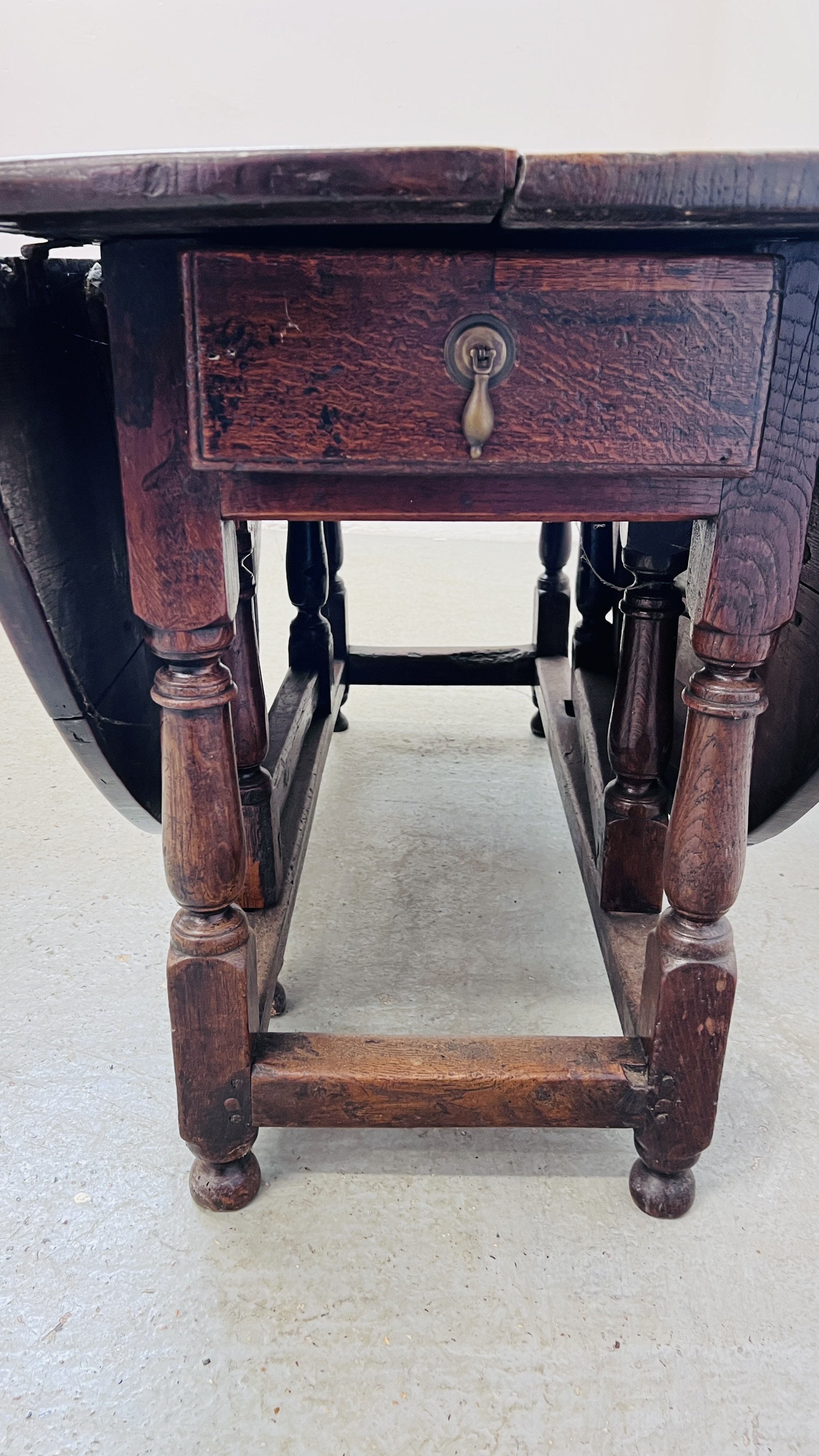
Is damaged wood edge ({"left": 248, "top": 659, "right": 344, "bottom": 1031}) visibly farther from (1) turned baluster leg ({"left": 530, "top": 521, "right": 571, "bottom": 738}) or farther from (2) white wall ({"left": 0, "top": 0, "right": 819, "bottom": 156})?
(2) white wall ({"left": 0, "top": 0, "right": 819, "bottom": 156})

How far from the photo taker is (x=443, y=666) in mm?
2053

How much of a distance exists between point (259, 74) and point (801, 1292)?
3932 mm

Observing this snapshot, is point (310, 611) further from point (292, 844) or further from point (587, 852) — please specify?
point (587, 852)

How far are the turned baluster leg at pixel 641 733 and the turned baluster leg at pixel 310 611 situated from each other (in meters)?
0.67

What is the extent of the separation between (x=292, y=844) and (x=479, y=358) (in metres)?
0.80

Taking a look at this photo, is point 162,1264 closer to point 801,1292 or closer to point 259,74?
point 801,1292

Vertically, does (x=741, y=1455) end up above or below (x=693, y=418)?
below

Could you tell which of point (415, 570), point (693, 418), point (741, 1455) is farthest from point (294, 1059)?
point (415, 570)

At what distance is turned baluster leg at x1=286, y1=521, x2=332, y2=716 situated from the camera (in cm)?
177

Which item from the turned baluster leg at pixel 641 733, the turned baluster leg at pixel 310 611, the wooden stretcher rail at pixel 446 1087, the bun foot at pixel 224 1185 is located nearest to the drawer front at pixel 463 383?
the turned baluster leg at pixel 641 733

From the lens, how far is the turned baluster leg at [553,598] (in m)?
2.01

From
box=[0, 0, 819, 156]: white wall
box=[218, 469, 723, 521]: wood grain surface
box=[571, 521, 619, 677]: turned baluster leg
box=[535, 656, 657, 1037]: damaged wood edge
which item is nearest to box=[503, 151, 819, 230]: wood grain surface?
box=[218, 469, 723, 521]: wood grain surface

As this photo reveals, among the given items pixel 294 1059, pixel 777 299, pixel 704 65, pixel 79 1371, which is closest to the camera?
pixel 777 299

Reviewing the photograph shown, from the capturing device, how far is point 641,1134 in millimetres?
986
